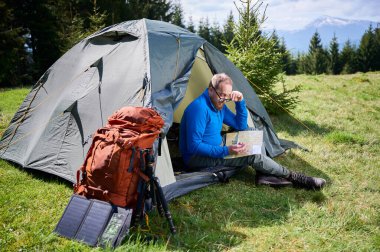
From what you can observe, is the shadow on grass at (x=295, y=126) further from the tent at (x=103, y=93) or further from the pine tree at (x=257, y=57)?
the tent at (x=103, y=93)

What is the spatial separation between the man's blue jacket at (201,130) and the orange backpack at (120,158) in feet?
3.78

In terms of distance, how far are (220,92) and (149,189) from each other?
1.93m

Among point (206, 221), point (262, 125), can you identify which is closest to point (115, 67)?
point (206, 221)

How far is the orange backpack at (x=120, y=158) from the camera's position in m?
3.21

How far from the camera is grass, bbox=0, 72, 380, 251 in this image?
3256 mm

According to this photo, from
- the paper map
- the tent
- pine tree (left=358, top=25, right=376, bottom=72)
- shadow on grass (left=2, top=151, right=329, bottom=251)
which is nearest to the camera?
shadow on grass (left=2, top=151, right=329, bottom=251)

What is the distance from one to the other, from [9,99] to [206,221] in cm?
927

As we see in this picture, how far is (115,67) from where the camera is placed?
4.70 metres

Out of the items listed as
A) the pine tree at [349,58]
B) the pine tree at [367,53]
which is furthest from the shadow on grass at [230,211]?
the pine tree at [367,53]

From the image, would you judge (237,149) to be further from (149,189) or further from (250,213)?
(149,189)

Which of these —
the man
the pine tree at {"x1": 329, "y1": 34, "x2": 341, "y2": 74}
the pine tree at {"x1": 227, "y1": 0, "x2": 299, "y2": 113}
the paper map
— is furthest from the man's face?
the pine tree at {"x1": 329, "y1": 34, "x2": 341, "y2": 74}

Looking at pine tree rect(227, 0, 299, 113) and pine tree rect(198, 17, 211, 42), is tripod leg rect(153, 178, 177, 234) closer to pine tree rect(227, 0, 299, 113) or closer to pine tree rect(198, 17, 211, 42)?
pine tree rect(227, 0, 299, 113)

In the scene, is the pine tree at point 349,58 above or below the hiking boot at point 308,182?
above

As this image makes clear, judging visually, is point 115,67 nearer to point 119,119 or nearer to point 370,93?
point 119,119
